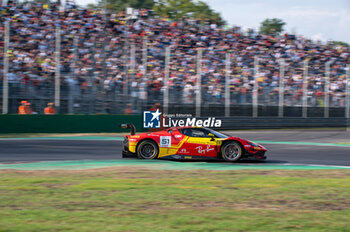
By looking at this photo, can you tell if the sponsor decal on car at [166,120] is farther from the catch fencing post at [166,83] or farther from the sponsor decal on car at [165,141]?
the sponsor decal on car at [165,141]

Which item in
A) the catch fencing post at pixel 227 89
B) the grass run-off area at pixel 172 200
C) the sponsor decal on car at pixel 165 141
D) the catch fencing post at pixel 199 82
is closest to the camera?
the grass run-off area at pixel 172 200

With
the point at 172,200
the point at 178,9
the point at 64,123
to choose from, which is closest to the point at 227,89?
the point at 64,123

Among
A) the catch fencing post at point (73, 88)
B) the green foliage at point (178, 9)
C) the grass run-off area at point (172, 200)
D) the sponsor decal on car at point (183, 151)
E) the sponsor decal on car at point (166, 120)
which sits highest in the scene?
the green foliage at point (178, 9)

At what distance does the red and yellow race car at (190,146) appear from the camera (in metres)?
11.6

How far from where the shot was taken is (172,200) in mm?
6805

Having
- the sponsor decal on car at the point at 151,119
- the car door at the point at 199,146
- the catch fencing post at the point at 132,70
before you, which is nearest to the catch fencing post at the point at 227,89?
the sponsor decal on car at the point at 151,119

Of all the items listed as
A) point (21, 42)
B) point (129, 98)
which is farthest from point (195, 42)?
point (21, 42)

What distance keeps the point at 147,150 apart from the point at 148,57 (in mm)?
13505

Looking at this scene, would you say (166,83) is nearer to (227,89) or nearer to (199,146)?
(227,89)

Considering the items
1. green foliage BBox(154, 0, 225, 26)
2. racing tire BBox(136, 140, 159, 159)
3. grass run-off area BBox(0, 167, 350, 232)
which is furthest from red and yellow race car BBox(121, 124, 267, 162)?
green foliage BBox(154, 0, 225, 26)

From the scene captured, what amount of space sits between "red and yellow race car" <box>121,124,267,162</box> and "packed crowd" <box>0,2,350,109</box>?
9277 mm

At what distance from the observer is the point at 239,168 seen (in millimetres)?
10617

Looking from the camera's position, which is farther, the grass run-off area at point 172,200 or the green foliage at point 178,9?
the green foliage at point 178,9

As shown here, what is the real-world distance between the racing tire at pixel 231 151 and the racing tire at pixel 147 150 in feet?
5.48
